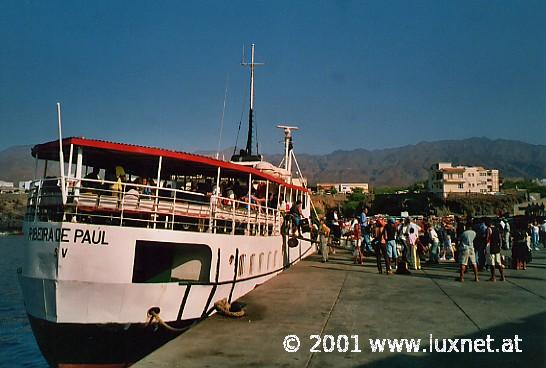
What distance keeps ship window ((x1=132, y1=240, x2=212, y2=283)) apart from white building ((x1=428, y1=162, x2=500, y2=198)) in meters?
127

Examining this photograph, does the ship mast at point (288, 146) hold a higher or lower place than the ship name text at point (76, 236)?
higher

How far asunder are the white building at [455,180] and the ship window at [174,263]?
12738 centimetres

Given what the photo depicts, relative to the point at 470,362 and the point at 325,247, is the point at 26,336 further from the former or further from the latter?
the point at 470,362

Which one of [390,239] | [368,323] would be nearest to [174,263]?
[368,323]

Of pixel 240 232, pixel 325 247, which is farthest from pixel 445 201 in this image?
pixel 240 232

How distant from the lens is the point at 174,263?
35.4 feet

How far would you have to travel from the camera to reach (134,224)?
33.2 ft

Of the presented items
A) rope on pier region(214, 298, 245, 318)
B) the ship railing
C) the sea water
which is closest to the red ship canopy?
the ship railing

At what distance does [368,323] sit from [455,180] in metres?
138

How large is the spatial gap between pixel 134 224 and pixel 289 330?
4.36 meters

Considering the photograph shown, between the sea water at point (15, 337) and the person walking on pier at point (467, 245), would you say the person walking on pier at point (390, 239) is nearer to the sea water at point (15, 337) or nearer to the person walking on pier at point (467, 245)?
the person walking on pier at point (467, 245)

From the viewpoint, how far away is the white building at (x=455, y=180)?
13400 centimetres

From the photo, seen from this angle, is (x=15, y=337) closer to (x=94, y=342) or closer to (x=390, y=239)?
(x=94, y=342)

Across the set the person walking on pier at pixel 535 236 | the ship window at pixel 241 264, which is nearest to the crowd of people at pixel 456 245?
the ship window at pixel 241 264
